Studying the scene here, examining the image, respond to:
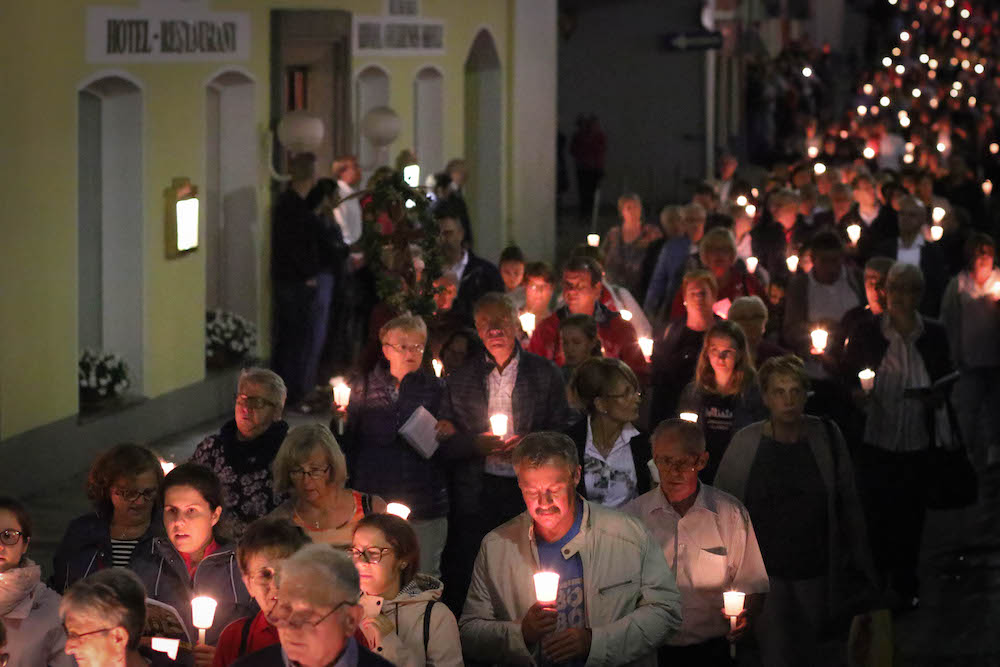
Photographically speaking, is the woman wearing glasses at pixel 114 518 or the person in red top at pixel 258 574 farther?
the woman wearing glasses at pixel 114 518

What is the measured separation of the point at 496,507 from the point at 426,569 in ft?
1.40

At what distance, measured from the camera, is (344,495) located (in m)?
8.05

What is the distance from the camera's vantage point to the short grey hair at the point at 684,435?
7895 millimetres

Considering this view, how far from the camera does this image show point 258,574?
6.57 meters

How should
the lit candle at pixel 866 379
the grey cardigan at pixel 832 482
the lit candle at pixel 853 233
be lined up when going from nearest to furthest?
the grey cardigan at pixel 832 482 → the lit candle at pixel 866 379 → the lit candle at pixel 853 233

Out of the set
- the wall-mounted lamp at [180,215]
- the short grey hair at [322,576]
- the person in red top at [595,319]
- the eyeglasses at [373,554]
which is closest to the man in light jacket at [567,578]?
the eyeglasses at [373,554]

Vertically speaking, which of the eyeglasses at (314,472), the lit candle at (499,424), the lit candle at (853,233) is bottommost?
the eyeglasses at (314,472)

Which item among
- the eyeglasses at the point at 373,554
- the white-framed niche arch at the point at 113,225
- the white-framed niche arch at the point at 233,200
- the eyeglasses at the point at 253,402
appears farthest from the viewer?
the white-framed niche arch at the point at 233,200

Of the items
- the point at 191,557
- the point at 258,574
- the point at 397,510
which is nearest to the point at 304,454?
the point at 397,510

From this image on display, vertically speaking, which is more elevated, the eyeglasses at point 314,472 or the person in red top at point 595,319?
the person in red top at point 595,319

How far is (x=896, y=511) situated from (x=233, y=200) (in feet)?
26.2

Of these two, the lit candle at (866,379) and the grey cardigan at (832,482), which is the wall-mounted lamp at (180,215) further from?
the grey cardigan at (832,482)

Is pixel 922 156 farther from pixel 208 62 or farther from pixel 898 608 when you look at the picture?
pixel 898 608

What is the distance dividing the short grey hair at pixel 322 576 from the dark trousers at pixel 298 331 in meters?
11.3
